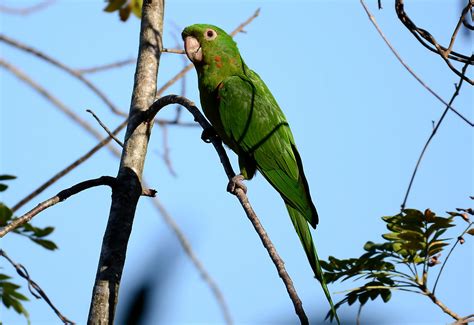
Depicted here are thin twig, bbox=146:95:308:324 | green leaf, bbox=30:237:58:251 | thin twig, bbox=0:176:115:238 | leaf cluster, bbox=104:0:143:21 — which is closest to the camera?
thin twig, bbox=146:95:308:324

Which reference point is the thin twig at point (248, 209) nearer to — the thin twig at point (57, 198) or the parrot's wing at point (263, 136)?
the thin twig at point (57, 198)

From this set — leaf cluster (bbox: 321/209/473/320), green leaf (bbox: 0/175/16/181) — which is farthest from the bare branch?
green leaf (bbox: 0/175/16/181)

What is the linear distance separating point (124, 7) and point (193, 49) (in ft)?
1.82

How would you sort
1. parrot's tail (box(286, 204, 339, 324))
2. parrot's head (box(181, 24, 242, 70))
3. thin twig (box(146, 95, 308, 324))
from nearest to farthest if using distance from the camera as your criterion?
thin twig (box(146, 95, 308, 324))
parrot's tail (box(286, 204, 339, 324))
parrot's head (box(181, 24, 242, 70))

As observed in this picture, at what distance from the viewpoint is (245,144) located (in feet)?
11.5

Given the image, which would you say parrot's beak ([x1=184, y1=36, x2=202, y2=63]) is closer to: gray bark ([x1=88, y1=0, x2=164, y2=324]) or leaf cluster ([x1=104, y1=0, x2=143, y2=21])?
leaf cluster ([x1=104, y1=0, x2=143, y2=21])

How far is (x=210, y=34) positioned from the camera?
3754 millimetres

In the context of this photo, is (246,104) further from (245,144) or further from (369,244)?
(369,244)

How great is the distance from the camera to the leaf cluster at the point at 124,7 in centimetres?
333

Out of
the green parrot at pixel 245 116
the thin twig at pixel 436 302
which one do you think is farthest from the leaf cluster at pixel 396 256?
the green parrot at pixel 245 116

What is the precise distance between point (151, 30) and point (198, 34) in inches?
49.3

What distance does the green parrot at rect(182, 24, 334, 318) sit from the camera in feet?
→ 11.3

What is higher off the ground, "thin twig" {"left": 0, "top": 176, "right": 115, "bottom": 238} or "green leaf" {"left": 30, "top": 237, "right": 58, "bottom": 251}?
"green leaf" {"left": 30, "top": 237, "right": 58, "bottom": 251}

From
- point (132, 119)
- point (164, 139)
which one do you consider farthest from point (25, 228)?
point (164, 139)
